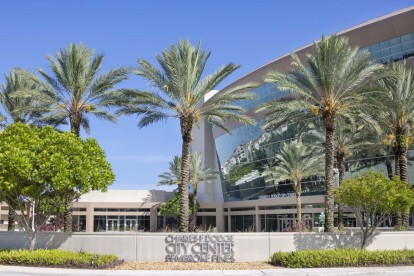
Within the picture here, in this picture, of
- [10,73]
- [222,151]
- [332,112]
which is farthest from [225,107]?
[222,151]

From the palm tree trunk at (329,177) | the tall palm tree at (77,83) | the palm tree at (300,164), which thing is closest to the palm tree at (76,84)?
the tall palm tree at (77,83)

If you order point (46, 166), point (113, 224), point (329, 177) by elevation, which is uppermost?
point (46, 166)

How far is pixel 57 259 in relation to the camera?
918 inches

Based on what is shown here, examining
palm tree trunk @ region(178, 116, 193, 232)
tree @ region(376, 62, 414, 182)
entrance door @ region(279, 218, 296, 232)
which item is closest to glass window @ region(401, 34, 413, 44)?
tree @ region(376, 62, 414, 182)

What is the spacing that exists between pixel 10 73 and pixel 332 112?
24486mm

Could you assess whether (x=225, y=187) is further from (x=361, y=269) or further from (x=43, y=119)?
(x=361, y=269)

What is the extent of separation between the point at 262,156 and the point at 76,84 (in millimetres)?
38937

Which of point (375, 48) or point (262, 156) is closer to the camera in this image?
point (375, 48)

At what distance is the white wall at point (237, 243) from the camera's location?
25344 mm

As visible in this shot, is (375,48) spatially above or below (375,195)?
above

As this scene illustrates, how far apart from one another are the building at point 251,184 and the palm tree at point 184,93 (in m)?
23.7

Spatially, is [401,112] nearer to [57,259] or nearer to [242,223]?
[57,259]

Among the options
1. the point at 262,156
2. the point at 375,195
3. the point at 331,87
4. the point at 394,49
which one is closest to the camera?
the point at 375,195

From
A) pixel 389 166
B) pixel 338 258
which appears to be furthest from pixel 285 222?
pixel 338 258
